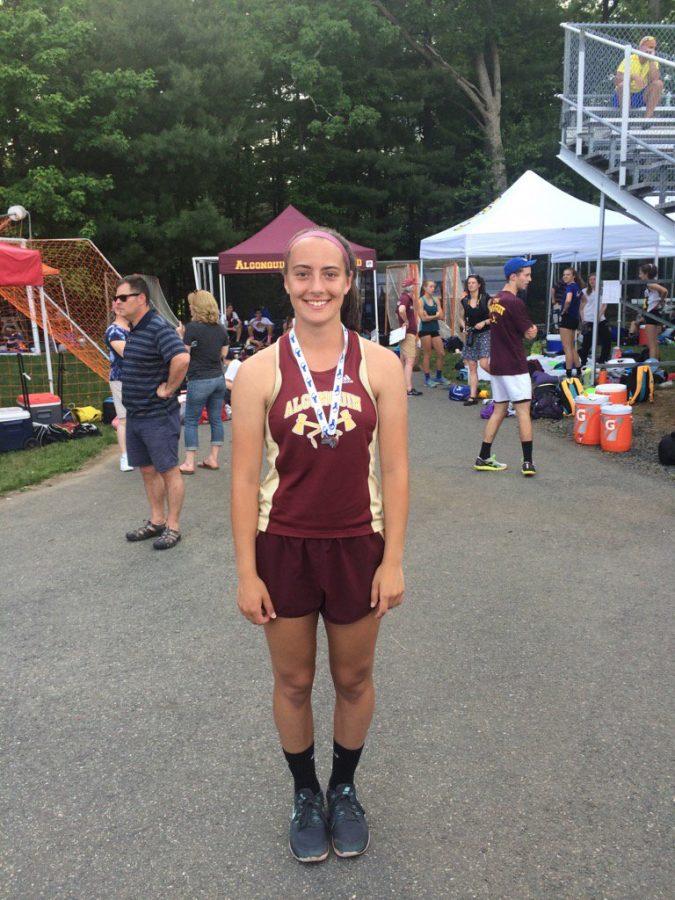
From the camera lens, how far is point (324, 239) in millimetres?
2131

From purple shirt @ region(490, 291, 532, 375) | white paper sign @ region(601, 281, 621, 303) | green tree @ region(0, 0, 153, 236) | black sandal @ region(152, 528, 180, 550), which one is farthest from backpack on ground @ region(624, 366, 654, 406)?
green tree @ region(0, 0, 153, 236)

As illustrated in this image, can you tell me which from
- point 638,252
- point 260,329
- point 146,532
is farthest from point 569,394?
point 260,329

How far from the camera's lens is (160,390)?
518 cm

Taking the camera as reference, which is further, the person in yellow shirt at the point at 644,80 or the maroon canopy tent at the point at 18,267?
the person in yellow shirt at the point at 644,80

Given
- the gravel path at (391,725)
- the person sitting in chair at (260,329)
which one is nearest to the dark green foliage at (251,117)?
the person sitting in chair at (260,329)

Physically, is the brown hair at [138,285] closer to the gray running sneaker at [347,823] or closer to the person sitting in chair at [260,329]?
the gray running sneaker at [347,823]

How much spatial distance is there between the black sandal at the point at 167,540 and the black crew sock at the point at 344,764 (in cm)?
316

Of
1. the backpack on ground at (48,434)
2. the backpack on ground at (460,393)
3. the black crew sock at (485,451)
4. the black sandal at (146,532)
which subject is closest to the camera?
the black sandal at (146,532)

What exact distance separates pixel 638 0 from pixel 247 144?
16415mm

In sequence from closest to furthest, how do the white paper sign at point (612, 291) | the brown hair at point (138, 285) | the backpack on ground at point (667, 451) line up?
the brown hair at point (138, 285) → the backpack on ground at point (667, 451) → the white paper sign at point (612, 291)

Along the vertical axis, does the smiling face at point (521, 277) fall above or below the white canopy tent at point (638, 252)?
below

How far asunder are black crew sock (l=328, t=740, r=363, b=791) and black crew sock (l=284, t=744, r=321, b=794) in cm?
8

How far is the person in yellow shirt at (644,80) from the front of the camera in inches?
367

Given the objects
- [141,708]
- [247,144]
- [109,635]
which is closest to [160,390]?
[109,635]
